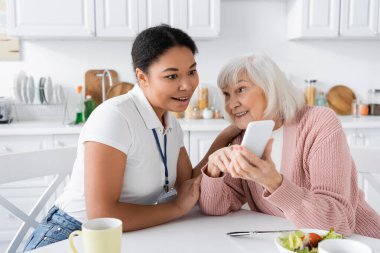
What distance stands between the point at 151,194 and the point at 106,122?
0.28 meters

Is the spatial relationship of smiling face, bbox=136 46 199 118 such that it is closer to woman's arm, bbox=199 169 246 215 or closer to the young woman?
the young woman

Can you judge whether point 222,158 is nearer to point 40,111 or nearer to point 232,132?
point 232,132

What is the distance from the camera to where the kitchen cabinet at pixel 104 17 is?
2834 mm

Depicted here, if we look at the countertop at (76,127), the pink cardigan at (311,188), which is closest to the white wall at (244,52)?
the countertop at (76,127)

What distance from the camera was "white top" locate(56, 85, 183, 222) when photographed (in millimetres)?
1148

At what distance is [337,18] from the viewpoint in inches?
122

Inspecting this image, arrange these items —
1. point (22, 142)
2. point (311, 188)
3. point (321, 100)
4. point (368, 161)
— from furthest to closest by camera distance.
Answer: point (321, 100) < point (22, 142) < point (368, 161) < point (311, 188)

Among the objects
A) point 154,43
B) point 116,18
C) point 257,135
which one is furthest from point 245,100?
point 116,18

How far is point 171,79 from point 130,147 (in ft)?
0.82

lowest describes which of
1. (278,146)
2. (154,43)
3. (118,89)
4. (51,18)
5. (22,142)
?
(22,142)

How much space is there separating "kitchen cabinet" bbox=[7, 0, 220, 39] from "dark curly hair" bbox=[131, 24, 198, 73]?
169cm

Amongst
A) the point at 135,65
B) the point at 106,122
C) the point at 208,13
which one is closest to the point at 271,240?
the point at 106,122

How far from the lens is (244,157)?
3.11 feet

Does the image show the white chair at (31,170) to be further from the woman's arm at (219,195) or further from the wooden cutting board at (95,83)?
the wooden cutting board at (95,83)
